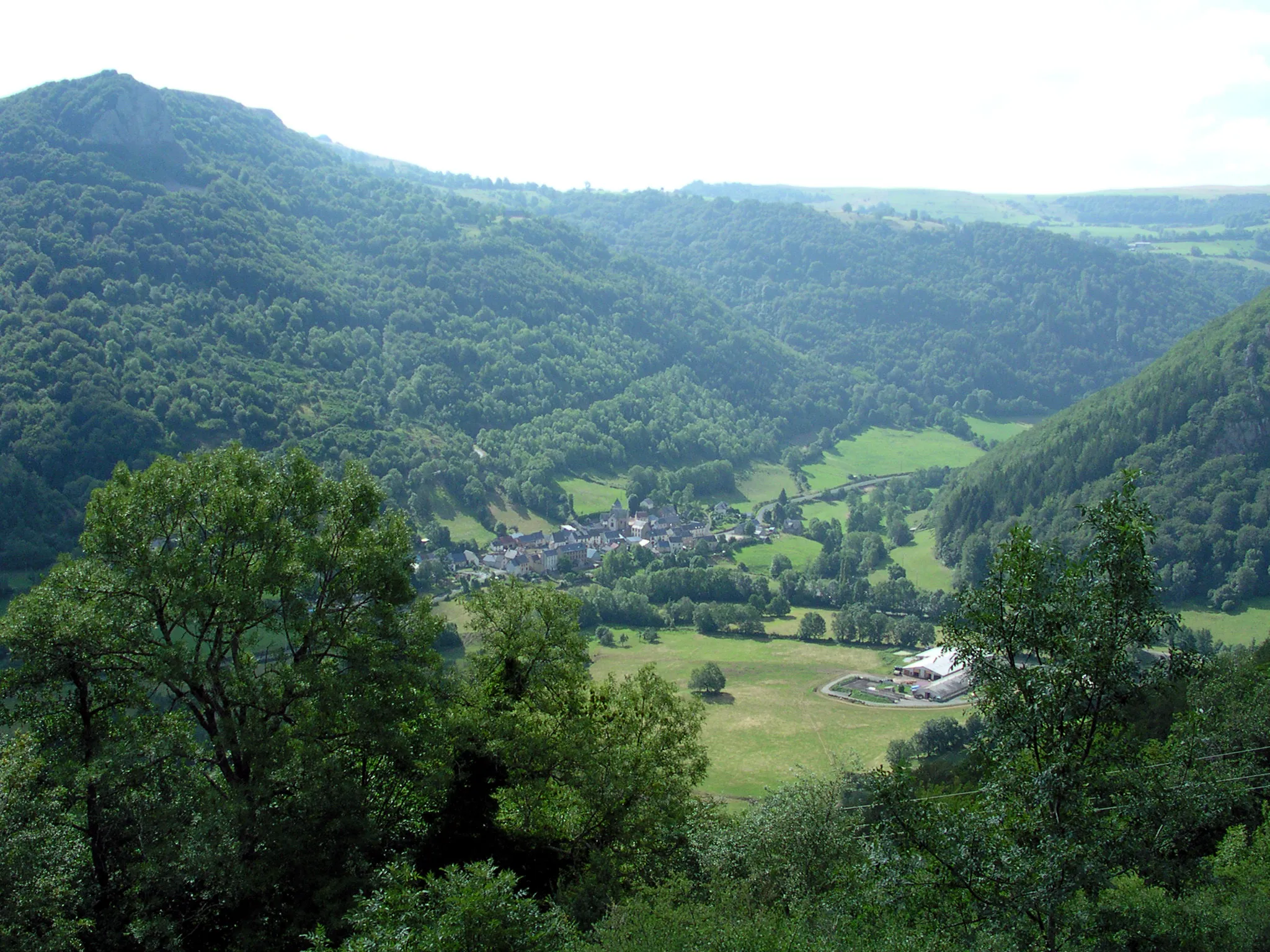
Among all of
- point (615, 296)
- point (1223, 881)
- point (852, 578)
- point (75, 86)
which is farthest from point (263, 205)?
point (1223, 881)

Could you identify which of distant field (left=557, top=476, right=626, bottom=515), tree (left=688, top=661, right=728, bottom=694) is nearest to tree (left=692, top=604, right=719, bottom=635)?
tree (left=688, top=661, right=728, bottom=694)

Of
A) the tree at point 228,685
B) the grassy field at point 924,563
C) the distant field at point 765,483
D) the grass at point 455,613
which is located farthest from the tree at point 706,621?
the tree at point 228,685

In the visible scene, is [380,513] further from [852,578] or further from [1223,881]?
[852,578]

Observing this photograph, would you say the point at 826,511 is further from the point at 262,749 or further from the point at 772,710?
the point at 262,749

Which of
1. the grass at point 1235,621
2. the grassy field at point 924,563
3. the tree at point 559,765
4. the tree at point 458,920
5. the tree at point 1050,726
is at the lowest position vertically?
the grassy field at point 924,563

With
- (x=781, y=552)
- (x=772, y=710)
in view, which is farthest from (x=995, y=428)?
(x=772, y=710)

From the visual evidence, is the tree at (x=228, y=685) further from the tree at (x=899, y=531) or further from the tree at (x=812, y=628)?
the tree at (x=899, y=531)
